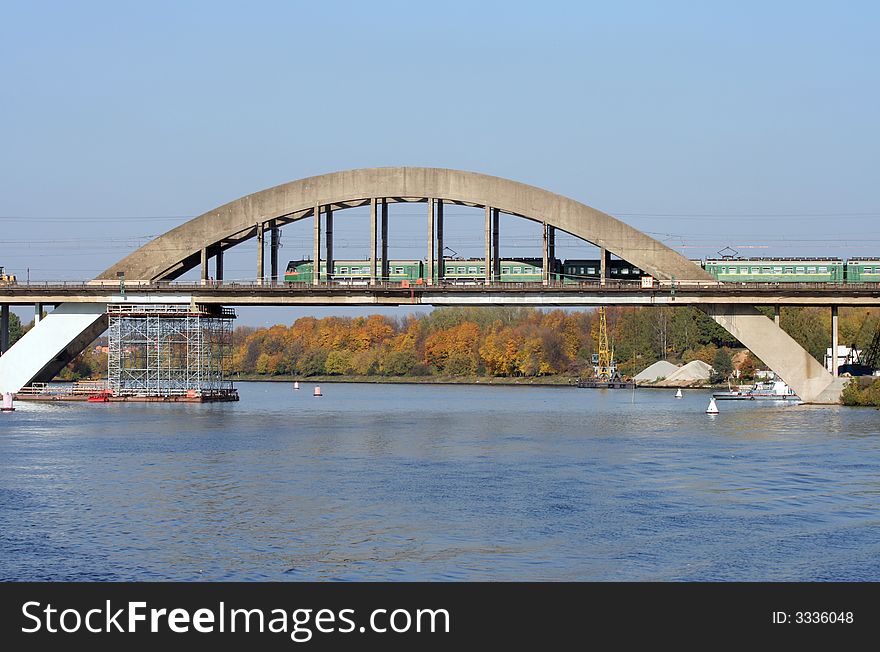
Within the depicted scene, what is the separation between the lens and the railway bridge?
8175 cm

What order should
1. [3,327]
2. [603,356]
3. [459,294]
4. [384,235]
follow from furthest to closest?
1. [603,356]
2. [3,327]
3. [384,235]
4. [459,294]

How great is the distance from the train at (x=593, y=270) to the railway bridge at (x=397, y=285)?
8.39 ft

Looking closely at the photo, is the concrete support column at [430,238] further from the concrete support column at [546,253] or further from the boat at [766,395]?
the boat at [766,395]

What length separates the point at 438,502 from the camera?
3744cm

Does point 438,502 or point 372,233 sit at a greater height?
point 372,233

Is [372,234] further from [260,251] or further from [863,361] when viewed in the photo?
[863,361]

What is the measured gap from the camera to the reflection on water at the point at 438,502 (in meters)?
28.2

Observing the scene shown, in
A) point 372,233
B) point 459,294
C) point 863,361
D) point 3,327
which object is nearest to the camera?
point 459,294

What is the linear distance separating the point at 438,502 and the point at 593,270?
196 ft

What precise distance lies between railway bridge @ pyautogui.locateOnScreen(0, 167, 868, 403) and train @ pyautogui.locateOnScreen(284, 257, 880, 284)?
101 inches

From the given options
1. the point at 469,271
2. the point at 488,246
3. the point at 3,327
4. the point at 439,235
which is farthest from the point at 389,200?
the point at 3,327
